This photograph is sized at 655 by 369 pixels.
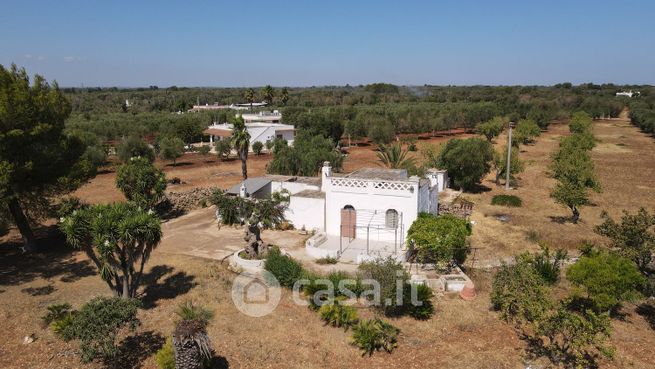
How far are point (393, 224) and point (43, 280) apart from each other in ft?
48.2

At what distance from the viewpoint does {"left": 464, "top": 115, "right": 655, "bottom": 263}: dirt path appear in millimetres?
22578

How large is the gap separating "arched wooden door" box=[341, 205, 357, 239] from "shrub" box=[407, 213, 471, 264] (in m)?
3.16

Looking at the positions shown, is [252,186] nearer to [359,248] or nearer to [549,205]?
[359,248]

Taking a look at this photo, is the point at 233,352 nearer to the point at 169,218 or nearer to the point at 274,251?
the point at 274,251

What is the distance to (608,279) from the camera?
14305 mm

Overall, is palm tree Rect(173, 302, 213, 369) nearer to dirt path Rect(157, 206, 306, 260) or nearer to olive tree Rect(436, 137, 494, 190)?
dirt path Rect(157, 206, 306, 260)

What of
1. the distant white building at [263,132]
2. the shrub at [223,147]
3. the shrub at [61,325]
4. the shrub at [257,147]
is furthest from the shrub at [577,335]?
the distant white building at [263,132]

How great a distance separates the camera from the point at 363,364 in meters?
12.6

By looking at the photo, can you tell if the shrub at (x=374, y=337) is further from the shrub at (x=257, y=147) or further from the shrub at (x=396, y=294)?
the shrub at (x=257, y=147)

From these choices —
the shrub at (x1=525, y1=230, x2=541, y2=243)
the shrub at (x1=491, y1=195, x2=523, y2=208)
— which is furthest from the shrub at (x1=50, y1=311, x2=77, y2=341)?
the shrub at (x1=491, y1=195, x2=523, y2=208)

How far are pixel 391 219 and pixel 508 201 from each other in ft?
42.9

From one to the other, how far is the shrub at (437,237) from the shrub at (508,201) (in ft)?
40.6

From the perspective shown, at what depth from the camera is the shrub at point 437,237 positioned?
59.5ft

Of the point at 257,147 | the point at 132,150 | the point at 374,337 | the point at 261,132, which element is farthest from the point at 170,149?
the point at 374,337
